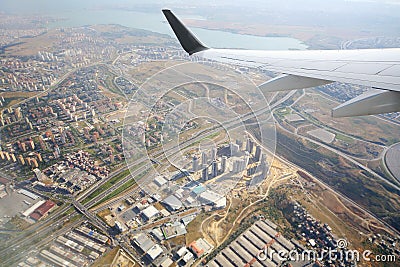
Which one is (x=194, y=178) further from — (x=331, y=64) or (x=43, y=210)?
(x=43, y=210)

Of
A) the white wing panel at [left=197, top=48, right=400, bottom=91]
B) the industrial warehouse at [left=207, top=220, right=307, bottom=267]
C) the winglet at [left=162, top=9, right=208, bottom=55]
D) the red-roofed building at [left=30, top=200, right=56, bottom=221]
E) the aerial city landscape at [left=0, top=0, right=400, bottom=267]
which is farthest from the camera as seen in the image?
the red-roofed building at [left=30, top=200, right=56, bottom=221]

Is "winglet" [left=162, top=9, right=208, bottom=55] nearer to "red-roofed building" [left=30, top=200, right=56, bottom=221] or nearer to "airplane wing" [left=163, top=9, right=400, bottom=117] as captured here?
"airplane wing" [left=163, top=9, right=400, bottom=117]

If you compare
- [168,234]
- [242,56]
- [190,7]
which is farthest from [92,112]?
[190,7]

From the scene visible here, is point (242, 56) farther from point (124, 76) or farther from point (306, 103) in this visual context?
point (124, 76)

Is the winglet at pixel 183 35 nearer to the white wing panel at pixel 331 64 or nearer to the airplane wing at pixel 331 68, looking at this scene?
the airplane wing at pixel 331 68

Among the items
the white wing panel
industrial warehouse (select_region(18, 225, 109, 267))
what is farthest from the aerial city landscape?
the white wing panel

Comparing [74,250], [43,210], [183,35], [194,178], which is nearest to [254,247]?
[194,178]
